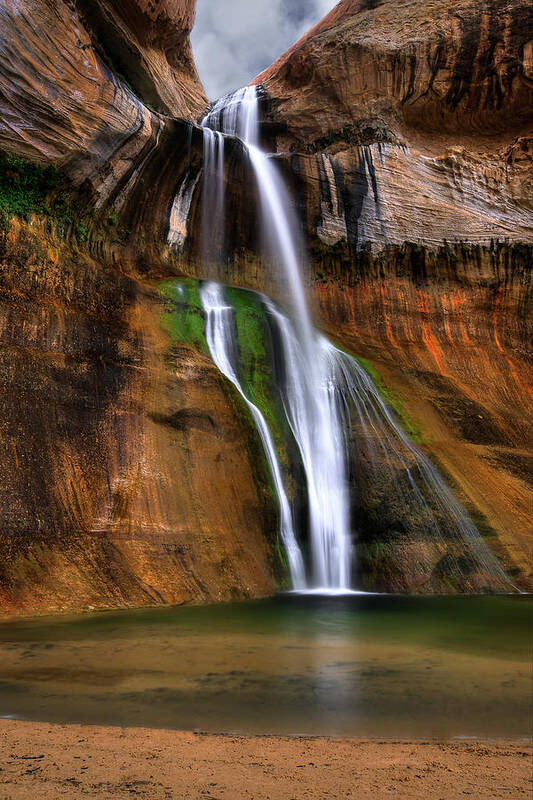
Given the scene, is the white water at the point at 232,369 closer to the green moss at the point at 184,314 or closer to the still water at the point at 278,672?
the green moss at the point at 184,314

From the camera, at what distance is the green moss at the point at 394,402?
485 inches

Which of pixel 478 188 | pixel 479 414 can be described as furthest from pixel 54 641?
pixel 478 188

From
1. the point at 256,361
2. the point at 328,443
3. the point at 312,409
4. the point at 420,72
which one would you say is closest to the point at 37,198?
the point at 256,361

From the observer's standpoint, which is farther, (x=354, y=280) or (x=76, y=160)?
(x=354, y=280)

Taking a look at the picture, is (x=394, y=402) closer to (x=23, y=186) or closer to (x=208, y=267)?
(x=208, y=267)

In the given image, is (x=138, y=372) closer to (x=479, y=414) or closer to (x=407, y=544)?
(x=407, y=544)

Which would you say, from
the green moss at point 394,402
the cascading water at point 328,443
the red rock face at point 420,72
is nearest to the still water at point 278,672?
the cascading water at point 328,443

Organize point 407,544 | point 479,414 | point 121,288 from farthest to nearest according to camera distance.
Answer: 1. point 479,414
2. point 121,288
3. point 407,544

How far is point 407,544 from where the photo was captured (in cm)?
1036

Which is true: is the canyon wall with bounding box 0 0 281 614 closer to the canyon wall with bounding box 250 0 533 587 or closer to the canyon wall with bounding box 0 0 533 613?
the canyon wall with bounding box 0 0 533 613

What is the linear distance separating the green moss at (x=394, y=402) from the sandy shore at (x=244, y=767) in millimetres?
9278

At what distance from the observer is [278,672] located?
4777mm

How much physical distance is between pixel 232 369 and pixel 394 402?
3612 millimetres

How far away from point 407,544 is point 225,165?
12.0 meters
